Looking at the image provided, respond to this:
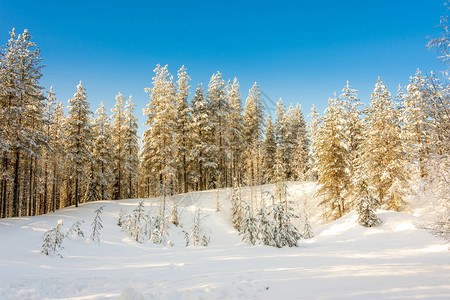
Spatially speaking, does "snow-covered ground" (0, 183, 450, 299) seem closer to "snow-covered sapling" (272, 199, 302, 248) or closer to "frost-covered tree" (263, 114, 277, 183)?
"snow-covered sapling" (272, 199, 302, 248)

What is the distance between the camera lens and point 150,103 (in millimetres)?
31750

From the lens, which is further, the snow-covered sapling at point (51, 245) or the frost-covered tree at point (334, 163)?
the frost-covered tree at point (334, 163)

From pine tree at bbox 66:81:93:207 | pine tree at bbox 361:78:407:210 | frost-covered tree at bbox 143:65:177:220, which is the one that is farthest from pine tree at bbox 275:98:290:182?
pine tree at bbox 66:81:93:207

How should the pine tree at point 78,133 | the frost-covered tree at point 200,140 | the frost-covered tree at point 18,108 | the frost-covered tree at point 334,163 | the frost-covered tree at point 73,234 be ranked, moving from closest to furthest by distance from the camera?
the frost-covered tree at point 73,234 → the frost-covered tree at point 18,108 → the frost-covered tree at point 334,163 → the pine tree at point 78,133 → the frost-covered tree at point 200,140

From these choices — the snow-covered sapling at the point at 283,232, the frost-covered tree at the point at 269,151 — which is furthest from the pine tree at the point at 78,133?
the frost-covered tree at the point at 269,151

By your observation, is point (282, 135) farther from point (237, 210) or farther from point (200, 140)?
point (237, 210)

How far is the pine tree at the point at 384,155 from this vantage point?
21500mm

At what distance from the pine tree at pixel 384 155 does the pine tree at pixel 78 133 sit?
93.7 ft

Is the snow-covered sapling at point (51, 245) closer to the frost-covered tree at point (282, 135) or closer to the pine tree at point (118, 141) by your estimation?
the pine tree at point (118, 141)

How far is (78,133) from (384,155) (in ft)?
102

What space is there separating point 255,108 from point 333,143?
17.0 m

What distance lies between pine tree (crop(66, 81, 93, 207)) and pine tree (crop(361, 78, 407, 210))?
28.6m

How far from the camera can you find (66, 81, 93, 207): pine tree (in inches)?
1021

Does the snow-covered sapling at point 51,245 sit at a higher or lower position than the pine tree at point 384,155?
lower
